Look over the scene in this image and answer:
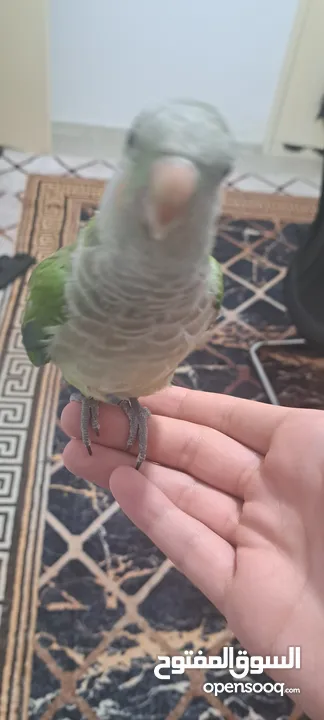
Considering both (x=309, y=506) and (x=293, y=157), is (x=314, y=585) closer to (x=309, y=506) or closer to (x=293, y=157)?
(x=309, y=506)

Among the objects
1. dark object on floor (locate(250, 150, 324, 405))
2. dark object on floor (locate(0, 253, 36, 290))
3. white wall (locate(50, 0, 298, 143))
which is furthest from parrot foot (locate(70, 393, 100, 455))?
white wall (locate(50, 0, 298, 143))

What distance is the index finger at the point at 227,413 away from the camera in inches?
34.9

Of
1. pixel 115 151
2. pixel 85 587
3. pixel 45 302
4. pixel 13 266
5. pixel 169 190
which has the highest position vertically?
pixel 169 190

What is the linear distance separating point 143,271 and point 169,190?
0.10 meters

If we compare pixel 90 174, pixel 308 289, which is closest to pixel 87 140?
pixel 90 174

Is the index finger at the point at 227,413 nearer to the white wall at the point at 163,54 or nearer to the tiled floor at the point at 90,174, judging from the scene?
the tiled floor at the point at 90,174

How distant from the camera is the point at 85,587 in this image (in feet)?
3.98

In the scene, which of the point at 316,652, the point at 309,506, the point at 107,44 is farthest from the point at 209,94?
the point at 316,652

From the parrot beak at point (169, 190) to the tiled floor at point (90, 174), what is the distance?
1.46 m

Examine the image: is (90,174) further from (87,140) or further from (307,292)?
(307,292)

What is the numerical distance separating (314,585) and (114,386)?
330mm

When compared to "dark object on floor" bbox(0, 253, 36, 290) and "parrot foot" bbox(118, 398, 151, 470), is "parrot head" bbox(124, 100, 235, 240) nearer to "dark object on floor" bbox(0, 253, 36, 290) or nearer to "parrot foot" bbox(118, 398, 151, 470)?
"parrot foot" bbox(118, 398, 151, 470)

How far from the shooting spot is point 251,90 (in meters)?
2.30

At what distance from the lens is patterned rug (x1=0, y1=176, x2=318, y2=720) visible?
1097 mm
